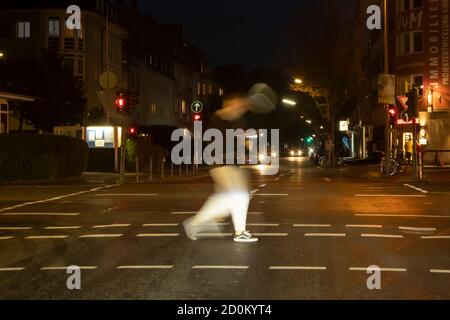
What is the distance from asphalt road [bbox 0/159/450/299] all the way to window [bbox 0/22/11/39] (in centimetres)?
4246

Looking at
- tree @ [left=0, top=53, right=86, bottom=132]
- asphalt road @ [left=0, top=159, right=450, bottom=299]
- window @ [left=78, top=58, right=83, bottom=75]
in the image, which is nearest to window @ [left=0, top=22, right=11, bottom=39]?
window @ [left=78, top=58, right=83, bottom=75]

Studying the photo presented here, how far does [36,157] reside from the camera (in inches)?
1138

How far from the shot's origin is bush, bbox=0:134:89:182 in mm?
28250

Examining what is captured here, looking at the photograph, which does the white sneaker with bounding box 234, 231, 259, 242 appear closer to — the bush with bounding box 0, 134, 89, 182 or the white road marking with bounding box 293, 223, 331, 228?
the white road marking with bounding box 293, 223, 331, 228

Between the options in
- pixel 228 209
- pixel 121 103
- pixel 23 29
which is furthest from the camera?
pixel 23 29

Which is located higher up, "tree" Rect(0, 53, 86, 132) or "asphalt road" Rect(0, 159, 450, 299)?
"tree" Rect(0, 53, 86, 132)

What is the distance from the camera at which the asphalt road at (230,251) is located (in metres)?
7.71

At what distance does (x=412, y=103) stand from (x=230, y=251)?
19.4 meters

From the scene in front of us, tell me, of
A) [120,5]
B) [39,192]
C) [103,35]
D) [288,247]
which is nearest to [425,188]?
[39,192]

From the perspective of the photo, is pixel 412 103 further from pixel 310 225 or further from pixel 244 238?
pixel 244 238

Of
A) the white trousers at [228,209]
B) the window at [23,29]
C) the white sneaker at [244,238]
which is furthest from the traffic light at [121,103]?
the window at [23,29]

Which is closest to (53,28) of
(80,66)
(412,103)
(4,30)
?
(80,66)
